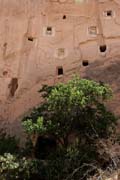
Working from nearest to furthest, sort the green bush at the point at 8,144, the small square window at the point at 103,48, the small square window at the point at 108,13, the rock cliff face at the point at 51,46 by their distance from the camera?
1. the green bush at the point at 8,144
2. the rock cliff face at the point at 51,46
3. the small square window at the point at 103,48
4. the small square window at the point at 108,13

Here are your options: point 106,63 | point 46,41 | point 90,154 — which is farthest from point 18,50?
point 90,154

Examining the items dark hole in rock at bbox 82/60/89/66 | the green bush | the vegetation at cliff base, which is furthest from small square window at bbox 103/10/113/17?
the green bush

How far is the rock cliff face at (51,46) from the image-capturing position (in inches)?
579

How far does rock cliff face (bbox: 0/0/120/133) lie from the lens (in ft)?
48.3

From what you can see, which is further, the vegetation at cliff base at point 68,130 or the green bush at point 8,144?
the green bush at point 8,144

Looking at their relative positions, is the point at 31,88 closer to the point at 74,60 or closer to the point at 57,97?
the point at 74,60

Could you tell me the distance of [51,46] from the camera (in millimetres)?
16047

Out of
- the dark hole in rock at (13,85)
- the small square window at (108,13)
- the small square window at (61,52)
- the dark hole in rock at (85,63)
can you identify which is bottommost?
the dark hole in rock at (13,85)

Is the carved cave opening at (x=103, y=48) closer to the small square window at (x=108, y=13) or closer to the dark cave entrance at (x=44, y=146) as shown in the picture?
the small square window at (x=108, y=13)

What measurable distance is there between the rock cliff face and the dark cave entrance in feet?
5.44

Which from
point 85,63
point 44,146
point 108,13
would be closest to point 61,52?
point 85,63

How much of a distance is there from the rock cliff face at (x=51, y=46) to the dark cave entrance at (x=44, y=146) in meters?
1.66

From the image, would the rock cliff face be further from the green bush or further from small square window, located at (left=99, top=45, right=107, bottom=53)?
the green bush

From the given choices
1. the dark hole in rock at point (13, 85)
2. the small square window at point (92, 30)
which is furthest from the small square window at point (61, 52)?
the dark hole in rock at point (13, 85)
